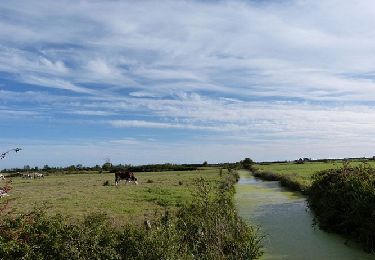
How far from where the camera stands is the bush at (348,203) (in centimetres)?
1642

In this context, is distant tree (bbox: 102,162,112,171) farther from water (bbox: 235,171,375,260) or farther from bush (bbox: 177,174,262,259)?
bush (bbox: 177,174,262,259)

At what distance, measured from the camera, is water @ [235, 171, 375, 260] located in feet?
49.3

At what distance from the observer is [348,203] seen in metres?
18.7

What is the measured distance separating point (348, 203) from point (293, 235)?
2654 mm

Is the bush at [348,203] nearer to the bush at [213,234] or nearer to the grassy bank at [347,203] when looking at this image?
the grassy bank at [347,203]

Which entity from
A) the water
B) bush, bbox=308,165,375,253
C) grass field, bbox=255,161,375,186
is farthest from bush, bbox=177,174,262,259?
grass field, bbox=255,161,375,186

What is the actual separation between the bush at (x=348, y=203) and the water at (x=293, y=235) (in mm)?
500

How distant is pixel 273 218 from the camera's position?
74.5 ft

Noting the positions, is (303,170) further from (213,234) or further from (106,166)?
(106,166)

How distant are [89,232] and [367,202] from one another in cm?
1099

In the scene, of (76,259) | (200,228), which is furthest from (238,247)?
(76,259)

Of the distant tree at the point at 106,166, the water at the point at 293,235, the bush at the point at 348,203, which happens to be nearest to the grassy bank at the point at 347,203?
the bush at the point at 348,203

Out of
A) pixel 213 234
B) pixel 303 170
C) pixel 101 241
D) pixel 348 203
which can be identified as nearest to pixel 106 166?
pixel 303 170

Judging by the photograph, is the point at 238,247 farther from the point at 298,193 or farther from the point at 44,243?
the point at 298,193
